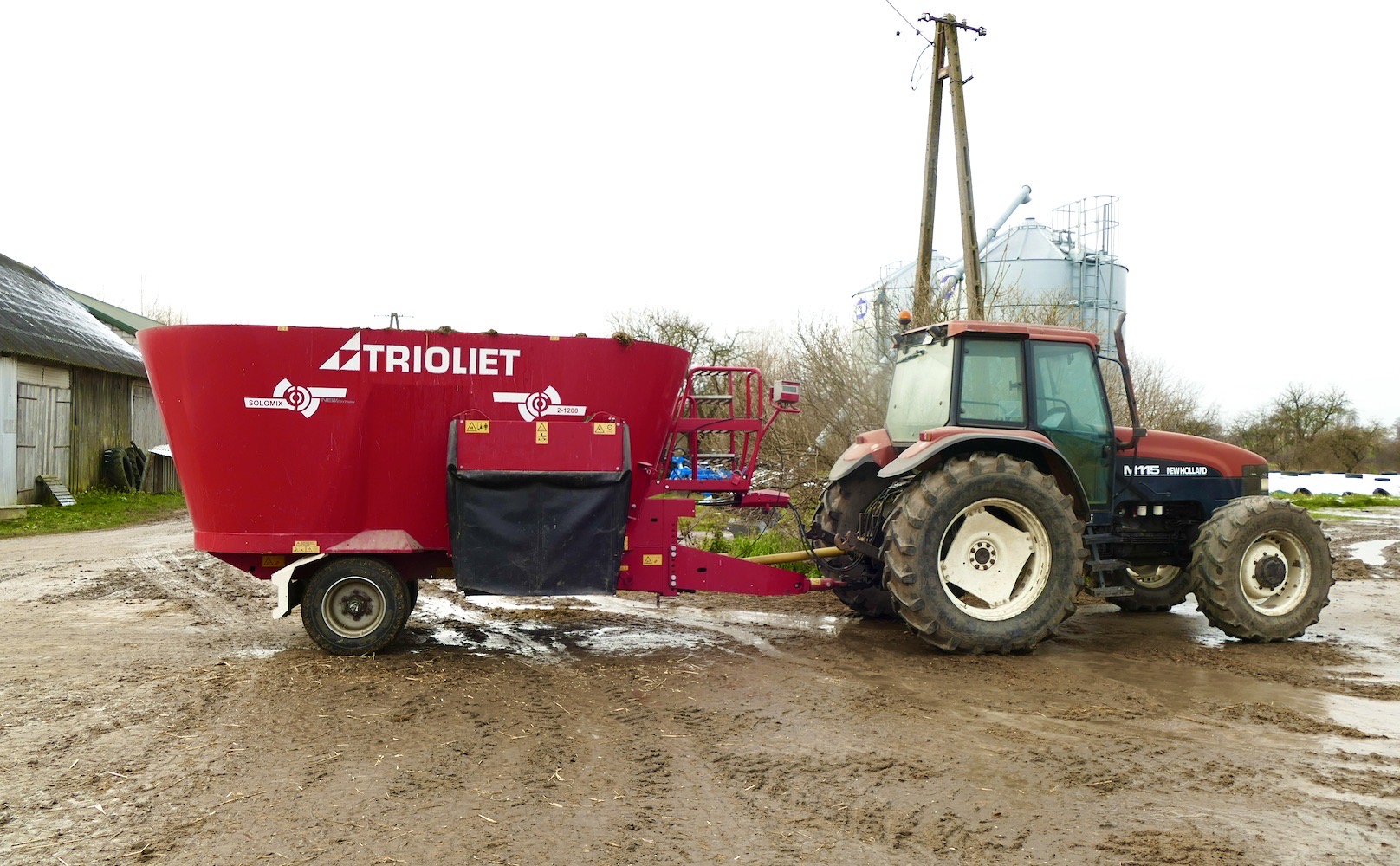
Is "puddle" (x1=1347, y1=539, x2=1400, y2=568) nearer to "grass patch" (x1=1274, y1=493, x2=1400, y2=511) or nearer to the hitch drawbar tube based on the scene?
"grass patch" (x1=1274, y1=493, x2=1400, y2=511)

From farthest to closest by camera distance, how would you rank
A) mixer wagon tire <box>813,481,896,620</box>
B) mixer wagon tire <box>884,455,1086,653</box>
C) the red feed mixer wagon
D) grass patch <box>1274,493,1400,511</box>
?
grass patch <box>1274,493,1400,511</box> < mixer wagon tire <box>813,481,896,620</box> < mixer wagon tire <box>884,455,1086,653</box> < the red feed mixer wagon

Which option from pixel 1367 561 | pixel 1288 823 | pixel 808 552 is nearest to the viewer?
pixel 1288 823

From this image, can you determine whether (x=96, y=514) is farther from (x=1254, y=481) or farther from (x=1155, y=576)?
(x=1254, y=481)

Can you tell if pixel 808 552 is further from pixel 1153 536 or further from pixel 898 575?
pixel 1153 536

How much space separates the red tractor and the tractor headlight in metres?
0.02

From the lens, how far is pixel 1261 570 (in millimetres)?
6746

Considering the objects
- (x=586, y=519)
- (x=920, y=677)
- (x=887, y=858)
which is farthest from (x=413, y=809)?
(x=920, y=677)

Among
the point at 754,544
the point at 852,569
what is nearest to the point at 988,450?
the point at 852,569

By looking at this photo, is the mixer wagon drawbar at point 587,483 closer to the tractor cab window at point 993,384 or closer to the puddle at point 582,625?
the tractor cab window at point 993,384

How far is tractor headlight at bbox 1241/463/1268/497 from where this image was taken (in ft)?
24.3

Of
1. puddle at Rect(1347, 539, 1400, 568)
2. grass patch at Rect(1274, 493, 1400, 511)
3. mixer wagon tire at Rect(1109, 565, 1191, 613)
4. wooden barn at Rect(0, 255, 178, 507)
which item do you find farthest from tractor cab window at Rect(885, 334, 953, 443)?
grass patch at Rect(1274, 493, 1400, 511)

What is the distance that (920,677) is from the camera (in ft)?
18.6

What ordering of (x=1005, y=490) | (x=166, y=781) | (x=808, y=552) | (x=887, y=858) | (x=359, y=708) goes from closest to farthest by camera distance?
(x=887, y=858) → (x=166, y=781) → (x=359, y=708) → (x=1005, y=490) → (x=808, y=552)

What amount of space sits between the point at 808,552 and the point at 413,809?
3.99 metres
